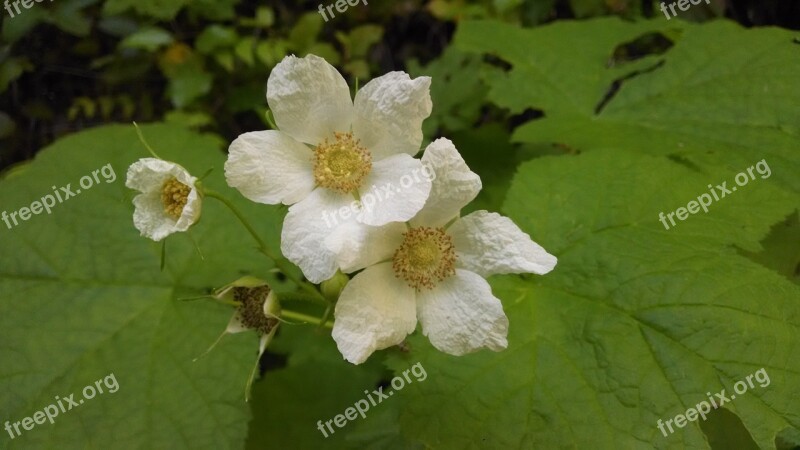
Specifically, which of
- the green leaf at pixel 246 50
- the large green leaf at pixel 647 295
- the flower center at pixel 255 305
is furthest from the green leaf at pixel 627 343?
the green leaf at pixel 246 50

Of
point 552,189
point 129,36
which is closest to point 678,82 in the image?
point 552,189

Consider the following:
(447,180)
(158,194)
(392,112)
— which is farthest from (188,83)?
(447,180)

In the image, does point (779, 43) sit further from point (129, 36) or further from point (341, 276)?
point (129, 36)

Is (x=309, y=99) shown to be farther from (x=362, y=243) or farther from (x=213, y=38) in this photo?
(x=213, y=38)

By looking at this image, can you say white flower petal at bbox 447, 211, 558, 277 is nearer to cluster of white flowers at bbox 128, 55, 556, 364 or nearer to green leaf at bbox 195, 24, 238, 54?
cluster of white flowers at bbox 128, 55, 556, 364

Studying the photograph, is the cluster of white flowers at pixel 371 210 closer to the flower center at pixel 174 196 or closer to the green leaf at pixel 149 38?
the flower center at pixel 174 196

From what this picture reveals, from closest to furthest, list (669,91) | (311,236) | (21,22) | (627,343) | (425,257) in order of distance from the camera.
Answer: (311,236) < (425,257) < (627,343) < (669,91) < (21,22)
